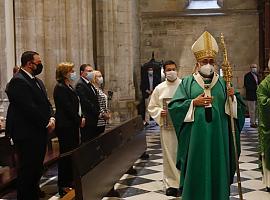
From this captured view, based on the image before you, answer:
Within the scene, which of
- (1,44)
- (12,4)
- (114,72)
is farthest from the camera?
(114,72)

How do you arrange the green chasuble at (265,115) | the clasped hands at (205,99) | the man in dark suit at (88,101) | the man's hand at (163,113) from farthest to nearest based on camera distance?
the man in dark suit at (88,101) → the man's hand at (163,113) → the green chasuble at (265,115) → the clasped hands at (205,99)

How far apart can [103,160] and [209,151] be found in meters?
1.47

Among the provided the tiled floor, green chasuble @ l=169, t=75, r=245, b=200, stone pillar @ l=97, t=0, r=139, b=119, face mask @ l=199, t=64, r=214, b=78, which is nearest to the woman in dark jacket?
the tiled floor

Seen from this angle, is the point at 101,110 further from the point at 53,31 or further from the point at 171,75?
the point at 53,31

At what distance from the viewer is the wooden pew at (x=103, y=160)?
4715 mm

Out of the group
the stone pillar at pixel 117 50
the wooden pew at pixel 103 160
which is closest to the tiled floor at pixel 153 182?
the wooden pew at pixel 103 160

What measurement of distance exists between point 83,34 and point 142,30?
7912 millimetres

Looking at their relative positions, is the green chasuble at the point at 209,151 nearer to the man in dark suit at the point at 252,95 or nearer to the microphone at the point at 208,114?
the microphone at the point at 208,114

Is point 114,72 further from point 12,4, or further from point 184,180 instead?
point 184,180

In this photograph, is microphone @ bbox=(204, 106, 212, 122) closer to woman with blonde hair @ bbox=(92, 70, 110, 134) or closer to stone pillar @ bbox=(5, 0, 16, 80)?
woman with blonde hair @ bbox=(92, 70, 110, 134)

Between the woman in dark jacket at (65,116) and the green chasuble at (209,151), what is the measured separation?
183 cm

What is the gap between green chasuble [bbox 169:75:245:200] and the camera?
4.71 meters

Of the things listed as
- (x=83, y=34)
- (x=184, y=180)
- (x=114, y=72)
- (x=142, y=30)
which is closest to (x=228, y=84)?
(x=184, y=180)

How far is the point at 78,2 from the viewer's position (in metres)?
11.6
